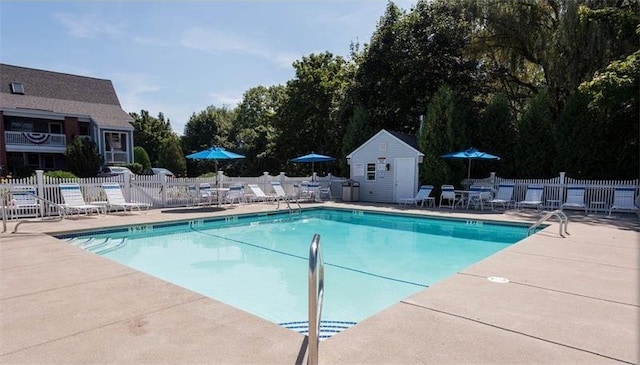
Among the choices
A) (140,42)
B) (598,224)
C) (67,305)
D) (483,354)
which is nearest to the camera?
(483,354)

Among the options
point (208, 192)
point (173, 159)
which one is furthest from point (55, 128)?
point (208, 192)

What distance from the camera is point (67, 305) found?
12.1 feet

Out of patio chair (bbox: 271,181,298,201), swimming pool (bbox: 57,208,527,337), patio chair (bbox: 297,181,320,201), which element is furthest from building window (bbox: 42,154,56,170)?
swimming pool (bbox: 57,208,527,337)

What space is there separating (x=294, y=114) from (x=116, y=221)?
17026mm

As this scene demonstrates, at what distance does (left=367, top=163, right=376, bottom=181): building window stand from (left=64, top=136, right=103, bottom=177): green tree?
Result: 15912 millimetres

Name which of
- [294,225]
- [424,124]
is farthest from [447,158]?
[294,225]

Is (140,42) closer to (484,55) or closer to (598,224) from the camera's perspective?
(598,224)

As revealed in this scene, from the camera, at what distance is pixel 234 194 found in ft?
47.2

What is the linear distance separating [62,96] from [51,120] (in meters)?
2.14

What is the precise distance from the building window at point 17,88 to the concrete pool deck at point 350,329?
23804mm

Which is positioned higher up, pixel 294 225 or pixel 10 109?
pixel 10 109

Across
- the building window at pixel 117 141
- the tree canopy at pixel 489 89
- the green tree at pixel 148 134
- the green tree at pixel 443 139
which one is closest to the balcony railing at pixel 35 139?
the building window at pixel 117 141

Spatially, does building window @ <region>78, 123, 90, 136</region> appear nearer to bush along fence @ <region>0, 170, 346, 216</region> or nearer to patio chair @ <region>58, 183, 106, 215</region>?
bush along fence @ <region>0, 170, 346, 216</region>

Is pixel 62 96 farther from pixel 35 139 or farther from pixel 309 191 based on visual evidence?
pixel 309 191
